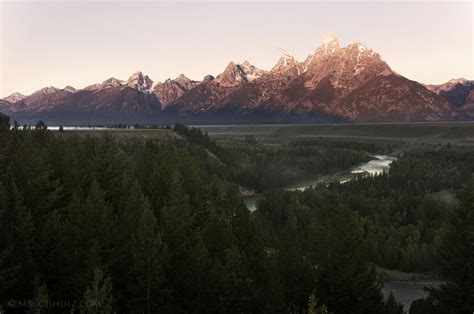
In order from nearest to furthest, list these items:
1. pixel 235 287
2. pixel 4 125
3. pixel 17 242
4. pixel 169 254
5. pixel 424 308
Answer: pixel 17 242
pixel 235 287
pixel 169 254
pixel 424 308
pixel 4 125

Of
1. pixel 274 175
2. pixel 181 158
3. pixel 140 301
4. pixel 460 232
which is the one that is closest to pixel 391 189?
pixel 274 175

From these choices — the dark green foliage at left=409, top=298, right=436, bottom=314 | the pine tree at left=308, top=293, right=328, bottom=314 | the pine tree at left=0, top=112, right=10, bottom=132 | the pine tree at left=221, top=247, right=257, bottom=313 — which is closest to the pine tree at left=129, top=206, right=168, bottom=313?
the pine tree at left=221, top=247, right=257, bottom=313

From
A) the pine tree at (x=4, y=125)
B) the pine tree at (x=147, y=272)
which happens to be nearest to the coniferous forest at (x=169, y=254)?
the pine tree at (x=147, y=272)

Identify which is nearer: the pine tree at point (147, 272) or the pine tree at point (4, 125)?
the pine tree at point (147, 272)

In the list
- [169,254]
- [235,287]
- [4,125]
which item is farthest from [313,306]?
[4,125]

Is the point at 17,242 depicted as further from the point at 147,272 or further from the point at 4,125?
the point at 4,125

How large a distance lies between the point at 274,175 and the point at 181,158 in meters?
123

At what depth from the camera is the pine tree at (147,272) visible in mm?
34250

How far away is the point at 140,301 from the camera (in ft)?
115

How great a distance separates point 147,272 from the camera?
3469 centimetres

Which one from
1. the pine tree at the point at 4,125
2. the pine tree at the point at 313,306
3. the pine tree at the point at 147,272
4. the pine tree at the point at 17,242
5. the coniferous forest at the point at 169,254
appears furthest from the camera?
the pine tree at the point at 4,125

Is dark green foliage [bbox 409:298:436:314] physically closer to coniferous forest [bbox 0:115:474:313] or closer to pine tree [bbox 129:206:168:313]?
coniferous forest [bbox 0:115:474:313]

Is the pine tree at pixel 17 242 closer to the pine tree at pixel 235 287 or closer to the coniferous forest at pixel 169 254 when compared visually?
the coniferous forest at pixel 169 254

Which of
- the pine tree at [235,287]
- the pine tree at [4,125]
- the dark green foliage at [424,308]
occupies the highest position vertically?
the pine tree at [4,125]
